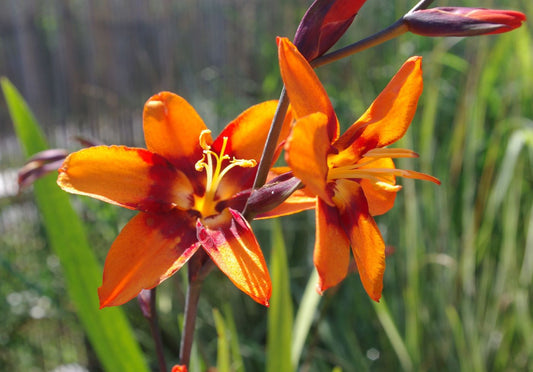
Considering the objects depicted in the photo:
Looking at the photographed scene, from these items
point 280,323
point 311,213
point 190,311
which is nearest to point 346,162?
point 190,311

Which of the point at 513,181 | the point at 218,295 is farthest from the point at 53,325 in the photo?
the point at 513,181

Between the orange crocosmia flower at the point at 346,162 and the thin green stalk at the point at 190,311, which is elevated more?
the orange crocosmia flower at the point at 346,162

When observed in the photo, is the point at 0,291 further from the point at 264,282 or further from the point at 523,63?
the point at 523,63

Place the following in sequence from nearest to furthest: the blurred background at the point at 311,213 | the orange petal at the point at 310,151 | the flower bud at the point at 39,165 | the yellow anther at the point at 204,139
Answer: the orange petal at the point at 310,151 → the yellow anther at the point at 204,139 → the flower bud at the point at 39,165 → the blurred background at the point at 311,213

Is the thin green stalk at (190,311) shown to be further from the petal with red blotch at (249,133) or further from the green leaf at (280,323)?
the green leaf at (280,323)

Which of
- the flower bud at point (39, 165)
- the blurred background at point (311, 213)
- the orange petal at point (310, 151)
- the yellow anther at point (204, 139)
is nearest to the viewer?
the orange petal at point (310, 151)

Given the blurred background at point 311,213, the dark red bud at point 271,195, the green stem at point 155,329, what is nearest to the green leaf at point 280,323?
the blurred background at point 311,213

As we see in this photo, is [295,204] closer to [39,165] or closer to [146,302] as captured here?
[146,302]
